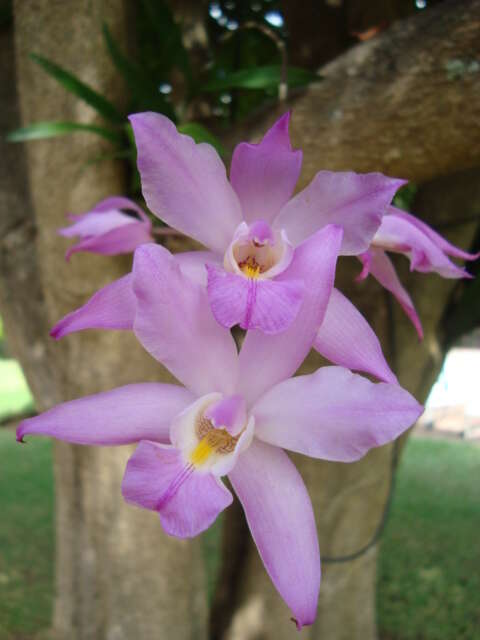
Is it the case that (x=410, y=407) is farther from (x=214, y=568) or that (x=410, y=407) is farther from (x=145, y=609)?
(x=214, y=568)

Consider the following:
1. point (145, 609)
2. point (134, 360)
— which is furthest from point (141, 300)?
point (145, 609)

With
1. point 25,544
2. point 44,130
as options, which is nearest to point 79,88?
point 44,130

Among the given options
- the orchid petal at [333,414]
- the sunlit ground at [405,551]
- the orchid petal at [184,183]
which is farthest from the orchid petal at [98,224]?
the sunlit ground at [405,551]

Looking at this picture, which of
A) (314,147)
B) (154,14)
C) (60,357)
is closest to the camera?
(314,147)

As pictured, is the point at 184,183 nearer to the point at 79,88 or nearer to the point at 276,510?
the point at 276,510

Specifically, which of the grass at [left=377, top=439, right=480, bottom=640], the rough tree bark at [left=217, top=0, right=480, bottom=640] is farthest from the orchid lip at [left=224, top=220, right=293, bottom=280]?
the grass at [left=377, top=439, right=480, bottom=640]

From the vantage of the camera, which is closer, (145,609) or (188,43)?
(145,609)

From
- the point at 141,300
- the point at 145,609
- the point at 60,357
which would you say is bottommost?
the point at 145,609

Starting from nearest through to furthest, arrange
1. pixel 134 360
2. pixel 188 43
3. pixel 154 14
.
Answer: pixel 154 14 < pixel 134 360 < pixel 188 43
